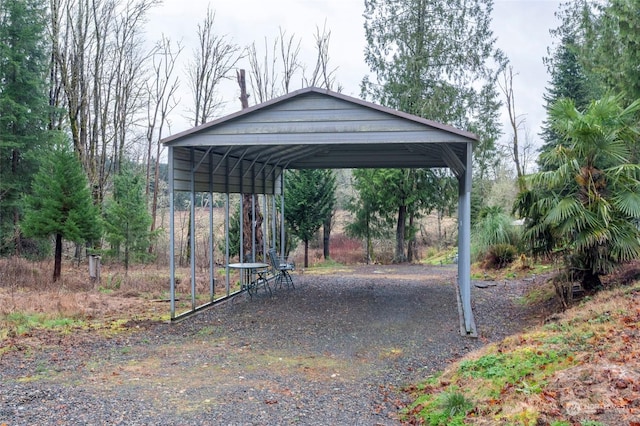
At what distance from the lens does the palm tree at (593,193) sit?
7.50m

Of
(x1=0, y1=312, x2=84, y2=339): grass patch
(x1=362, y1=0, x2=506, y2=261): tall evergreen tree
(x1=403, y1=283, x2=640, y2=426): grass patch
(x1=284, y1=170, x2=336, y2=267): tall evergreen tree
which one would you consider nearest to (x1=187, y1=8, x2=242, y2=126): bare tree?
(x1=284, y1=170, x2=336, y2=267): tall evergreen tree

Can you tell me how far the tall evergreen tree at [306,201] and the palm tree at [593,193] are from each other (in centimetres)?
1048

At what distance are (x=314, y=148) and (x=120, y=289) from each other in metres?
5.28

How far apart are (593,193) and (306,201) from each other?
1117 centimetres

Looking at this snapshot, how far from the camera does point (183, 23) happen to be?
23719 millimetres

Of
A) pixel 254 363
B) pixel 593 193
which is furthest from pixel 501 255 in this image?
pixel 254 363

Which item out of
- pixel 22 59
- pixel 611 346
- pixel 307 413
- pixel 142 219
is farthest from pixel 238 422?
pixel 22 59

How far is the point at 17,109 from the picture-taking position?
14.0 m

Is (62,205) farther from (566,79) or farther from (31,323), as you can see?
(566,79)

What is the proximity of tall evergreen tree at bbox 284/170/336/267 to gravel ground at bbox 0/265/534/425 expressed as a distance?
8110mm

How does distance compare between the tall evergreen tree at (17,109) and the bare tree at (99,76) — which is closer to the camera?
the tall evergreen tree at (17,109)

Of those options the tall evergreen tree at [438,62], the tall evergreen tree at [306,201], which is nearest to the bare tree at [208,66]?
the tall evergreen tree at [306,201]

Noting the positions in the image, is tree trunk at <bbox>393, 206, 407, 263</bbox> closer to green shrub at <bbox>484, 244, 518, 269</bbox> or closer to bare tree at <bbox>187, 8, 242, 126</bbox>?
green shrub at <bbox>484, 244, 518, 269</bbox>

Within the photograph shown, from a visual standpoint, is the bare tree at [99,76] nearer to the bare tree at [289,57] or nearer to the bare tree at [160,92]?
the bare tree at [160,92]
